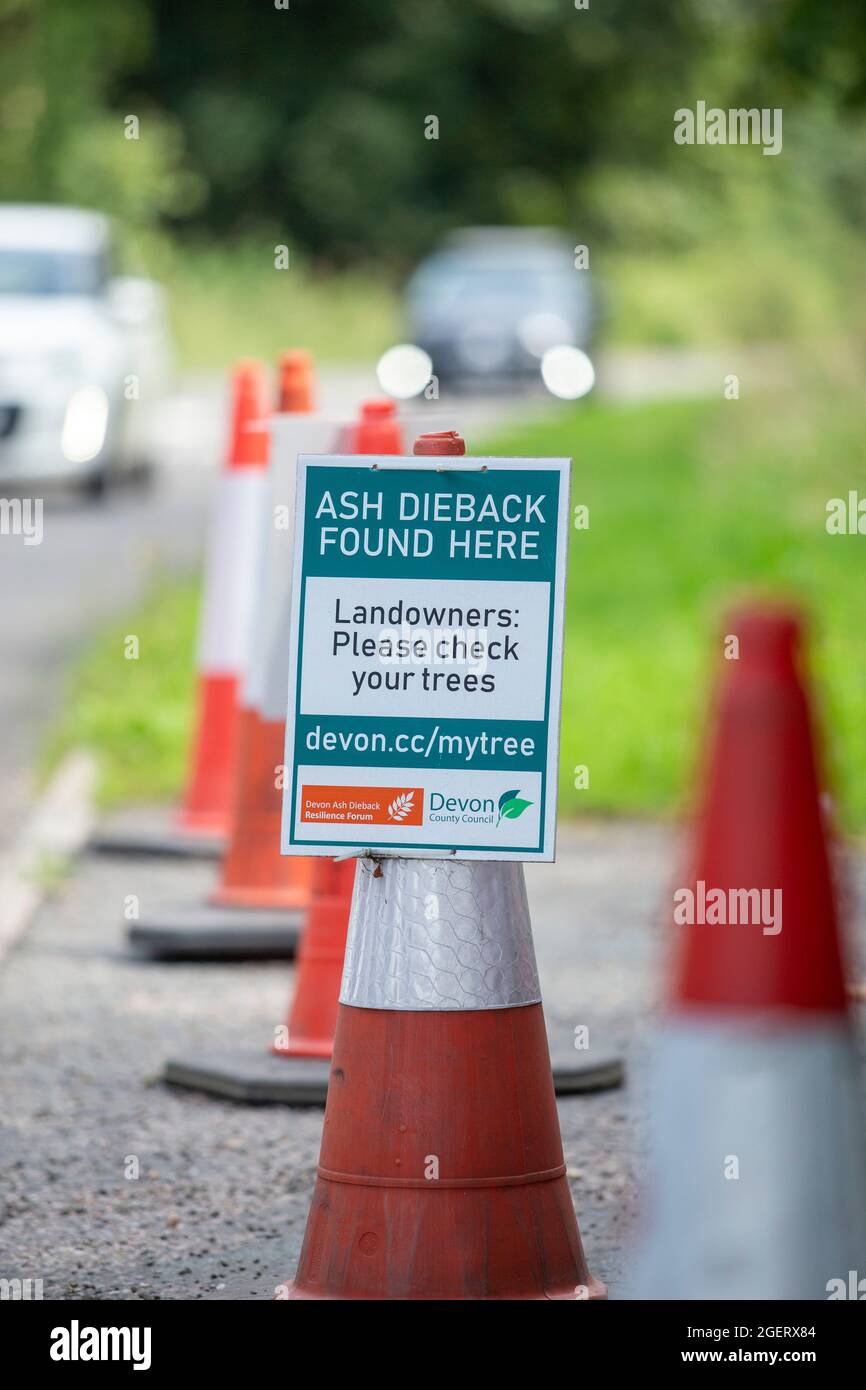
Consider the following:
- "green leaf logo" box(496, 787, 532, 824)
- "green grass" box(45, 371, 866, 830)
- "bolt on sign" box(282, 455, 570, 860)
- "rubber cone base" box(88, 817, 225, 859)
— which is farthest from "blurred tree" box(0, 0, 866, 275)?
"green leaf logo" box(496, 787, 532, 824)

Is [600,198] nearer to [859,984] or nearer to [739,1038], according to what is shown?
[859,984]

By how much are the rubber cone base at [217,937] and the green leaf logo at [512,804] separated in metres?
2.70

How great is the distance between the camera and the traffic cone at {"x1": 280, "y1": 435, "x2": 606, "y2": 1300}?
3.79 m

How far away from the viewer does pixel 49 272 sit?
18.8 meters

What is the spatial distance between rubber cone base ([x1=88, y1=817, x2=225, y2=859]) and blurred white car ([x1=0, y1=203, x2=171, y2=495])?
371 inches

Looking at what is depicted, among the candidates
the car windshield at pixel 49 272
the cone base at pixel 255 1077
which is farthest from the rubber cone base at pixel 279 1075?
the car windshield at pixel 49 272

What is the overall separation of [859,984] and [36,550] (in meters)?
10.2

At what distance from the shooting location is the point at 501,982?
3.87 meters

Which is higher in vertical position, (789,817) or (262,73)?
(262,73)

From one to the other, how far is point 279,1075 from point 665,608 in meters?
7.27

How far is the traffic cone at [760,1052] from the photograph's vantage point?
8.00 ft

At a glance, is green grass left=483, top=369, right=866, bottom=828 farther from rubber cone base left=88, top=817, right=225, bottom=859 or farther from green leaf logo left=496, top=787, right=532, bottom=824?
green leaf logo left=496, top=787, right=532, bottom=824

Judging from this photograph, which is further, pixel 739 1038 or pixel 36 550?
pixel 36 550

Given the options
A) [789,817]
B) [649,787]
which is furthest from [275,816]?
[789,817]
